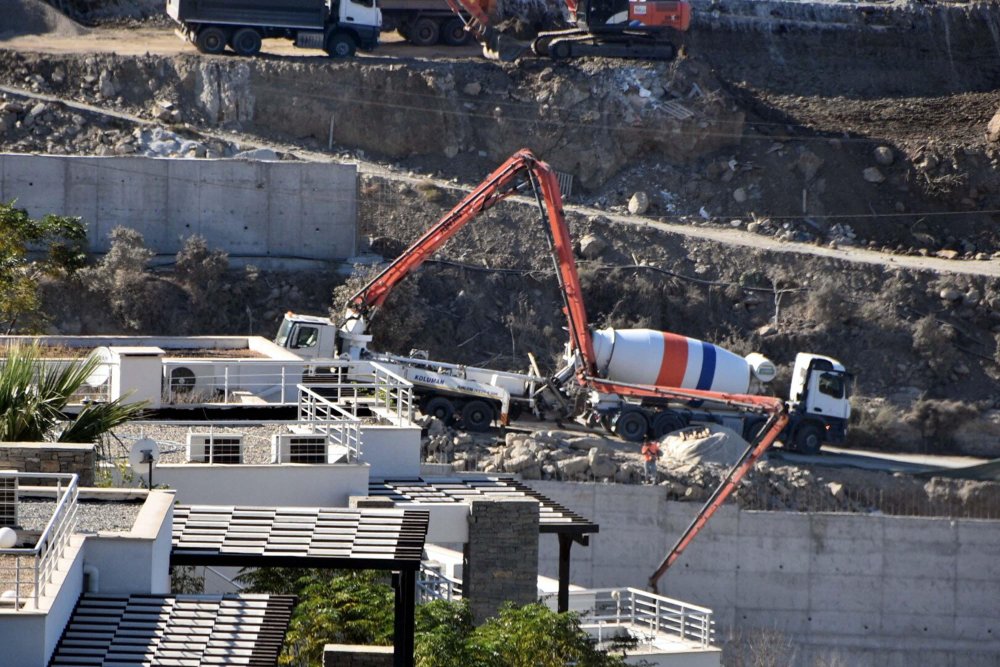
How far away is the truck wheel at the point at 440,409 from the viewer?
4184cm

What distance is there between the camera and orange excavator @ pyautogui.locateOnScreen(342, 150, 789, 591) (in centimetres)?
4116

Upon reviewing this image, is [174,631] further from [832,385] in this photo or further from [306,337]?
[832,385]

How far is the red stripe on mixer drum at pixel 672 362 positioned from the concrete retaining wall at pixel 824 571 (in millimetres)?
4308

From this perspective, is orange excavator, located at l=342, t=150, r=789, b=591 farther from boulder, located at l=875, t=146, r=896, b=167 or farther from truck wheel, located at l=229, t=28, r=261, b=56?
boulder, located at l=875, t=146, r=896, b=167

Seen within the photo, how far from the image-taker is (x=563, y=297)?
139ft

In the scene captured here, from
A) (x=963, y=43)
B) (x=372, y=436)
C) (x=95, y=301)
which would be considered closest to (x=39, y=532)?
(x=372, y=436)

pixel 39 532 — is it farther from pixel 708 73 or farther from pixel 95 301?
pixel 708 73

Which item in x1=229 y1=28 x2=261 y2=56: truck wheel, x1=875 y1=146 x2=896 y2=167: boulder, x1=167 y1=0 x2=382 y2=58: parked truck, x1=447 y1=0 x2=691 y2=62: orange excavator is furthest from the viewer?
x1=875 y1=146 x2=896 y2=167: boulder

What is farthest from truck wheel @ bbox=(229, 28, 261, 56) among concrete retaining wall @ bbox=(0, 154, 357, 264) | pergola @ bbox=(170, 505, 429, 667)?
pergola @ bbox=(170, 505, 429, 667)

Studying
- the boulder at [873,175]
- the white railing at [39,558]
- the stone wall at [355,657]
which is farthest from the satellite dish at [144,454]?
the boulder at [873,175]

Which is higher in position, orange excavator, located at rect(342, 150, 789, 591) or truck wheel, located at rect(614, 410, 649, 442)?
orange excavator, located at rect(342, 150, 789, 591)

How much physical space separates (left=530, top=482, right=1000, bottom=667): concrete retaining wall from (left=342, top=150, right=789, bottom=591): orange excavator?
1833mm

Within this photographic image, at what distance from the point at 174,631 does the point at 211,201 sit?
3657cm

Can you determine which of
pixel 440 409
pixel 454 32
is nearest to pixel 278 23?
pixel 454 32
